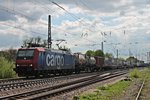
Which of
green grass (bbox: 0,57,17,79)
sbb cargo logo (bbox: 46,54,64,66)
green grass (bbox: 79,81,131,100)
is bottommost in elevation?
green grass (bbox: 79,81,131,100)

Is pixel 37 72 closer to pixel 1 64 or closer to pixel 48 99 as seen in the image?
pixel 1 64

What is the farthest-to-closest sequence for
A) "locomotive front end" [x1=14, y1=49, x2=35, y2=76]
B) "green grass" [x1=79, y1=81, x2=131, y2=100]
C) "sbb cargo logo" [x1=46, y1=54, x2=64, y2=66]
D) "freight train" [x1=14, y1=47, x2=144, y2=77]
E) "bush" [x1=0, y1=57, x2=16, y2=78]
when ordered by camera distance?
"bush" [x1=0, y1=57, x2=16, y2=78] → "sbb cargo logo" [x1=46, y1=54, x2=64, y2=66] → "freight train" [x1=14, y1=47, x2=144, y2=77] → "locomotive front end" [x1=14, y1=49, x2=35, y2=76] → "green grass" [x1=79, y1=81, x2=131, y2=100]

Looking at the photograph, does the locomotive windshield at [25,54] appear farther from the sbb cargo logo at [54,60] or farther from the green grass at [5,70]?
the green grass at [5,70]

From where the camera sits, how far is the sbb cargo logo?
39.4 metres

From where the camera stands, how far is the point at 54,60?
4172 centimetres

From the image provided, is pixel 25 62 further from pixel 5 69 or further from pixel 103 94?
pixel 103 94

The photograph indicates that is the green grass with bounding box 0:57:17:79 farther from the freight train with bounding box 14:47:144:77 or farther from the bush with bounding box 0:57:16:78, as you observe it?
the freight train with bounding box 14:47:144:77

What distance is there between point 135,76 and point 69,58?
9.62 m

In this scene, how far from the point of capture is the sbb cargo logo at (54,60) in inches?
1550

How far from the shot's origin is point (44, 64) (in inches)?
1494

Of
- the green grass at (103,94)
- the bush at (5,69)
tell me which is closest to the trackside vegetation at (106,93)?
the green grass at (103,94)

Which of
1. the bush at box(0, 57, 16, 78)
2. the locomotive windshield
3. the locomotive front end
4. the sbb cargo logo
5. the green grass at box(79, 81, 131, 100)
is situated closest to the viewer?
the green grass at box(79, 81, 131, 100)

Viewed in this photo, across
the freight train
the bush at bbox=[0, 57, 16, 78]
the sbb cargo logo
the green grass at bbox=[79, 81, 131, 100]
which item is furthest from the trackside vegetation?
the bush at bbox=[0, 57, 16, 78]

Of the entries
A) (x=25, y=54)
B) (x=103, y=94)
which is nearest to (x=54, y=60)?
(x=25, y=54)
